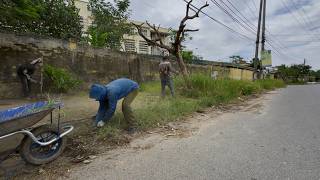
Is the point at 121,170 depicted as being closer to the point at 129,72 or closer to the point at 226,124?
the point at 226,124

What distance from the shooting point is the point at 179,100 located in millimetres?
9828

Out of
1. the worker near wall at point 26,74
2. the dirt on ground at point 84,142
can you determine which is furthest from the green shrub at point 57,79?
the dirt on ground at point 84,142

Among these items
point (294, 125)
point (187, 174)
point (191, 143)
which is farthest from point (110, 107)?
point (294, 125)

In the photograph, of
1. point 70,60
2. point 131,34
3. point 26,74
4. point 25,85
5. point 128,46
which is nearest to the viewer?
point 26,74

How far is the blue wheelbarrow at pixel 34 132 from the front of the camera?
375cm

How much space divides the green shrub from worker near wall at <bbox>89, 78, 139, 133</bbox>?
4773mm

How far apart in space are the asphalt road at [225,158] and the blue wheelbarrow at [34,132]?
0.68 metres

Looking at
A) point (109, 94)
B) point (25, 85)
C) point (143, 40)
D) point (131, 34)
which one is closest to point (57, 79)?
point (25, 85)

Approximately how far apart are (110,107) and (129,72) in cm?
974

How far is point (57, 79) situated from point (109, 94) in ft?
17.6

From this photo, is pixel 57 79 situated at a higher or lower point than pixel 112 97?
higher

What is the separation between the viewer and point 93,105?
28.1 feet

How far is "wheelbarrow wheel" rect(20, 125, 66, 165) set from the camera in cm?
407

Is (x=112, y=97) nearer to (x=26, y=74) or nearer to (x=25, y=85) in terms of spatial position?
(x=26, y=74)
